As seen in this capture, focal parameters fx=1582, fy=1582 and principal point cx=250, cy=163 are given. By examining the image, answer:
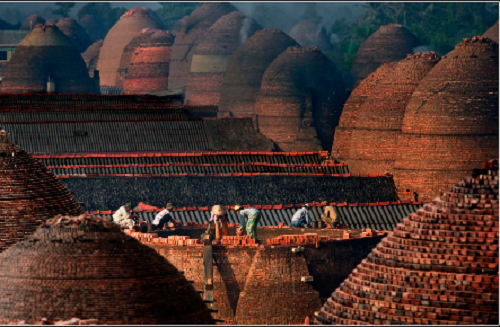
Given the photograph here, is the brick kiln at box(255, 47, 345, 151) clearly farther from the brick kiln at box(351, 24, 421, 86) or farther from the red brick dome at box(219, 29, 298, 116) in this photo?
the brick kiln at box(351, 24, 421, 86)

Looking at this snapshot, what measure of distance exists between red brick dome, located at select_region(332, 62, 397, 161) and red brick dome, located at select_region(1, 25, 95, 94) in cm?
3351

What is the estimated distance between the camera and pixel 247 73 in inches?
3196

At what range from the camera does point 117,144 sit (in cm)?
5753

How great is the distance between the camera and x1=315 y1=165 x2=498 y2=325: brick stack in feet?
58.1

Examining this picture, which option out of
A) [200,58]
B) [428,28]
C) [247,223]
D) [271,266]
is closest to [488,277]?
[271,266]

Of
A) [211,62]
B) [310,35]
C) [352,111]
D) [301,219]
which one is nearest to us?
[301,219]

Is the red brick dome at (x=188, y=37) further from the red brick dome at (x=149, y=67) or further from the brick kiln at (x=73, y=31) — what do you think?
the brick kiln at (x=73, y=31)

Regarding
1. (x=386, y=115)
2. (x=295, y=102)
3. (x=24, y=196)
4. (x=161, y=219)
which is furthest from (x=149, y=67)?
(x=24, y=196)

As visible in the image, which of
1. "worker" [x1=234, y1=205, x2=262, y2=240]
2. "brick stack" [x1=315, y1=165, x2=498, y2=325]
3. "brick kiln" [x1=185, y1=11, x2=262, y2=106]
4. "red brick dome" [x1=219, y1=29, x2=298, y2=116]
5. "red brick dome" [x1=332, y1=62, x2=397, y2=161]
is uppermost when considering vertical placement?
"brick kiln" [x1=185, y1=11, x2=262, y2=106]

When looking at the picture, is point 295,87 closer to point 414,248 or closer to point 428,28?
point 428,28

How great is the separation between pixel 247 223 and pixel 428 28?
7889 cm

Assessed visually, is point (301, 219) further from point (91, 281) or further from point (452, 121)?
point (91, 281)

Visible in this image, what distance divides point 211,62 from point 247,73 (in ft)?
44.1

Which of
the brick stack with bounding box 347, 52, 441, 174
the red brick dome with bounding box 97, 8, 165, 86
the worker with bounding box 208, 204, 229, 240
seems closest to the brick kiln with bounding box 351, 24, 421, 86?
the brick stack with bounding box 347, 52, 441, 174
